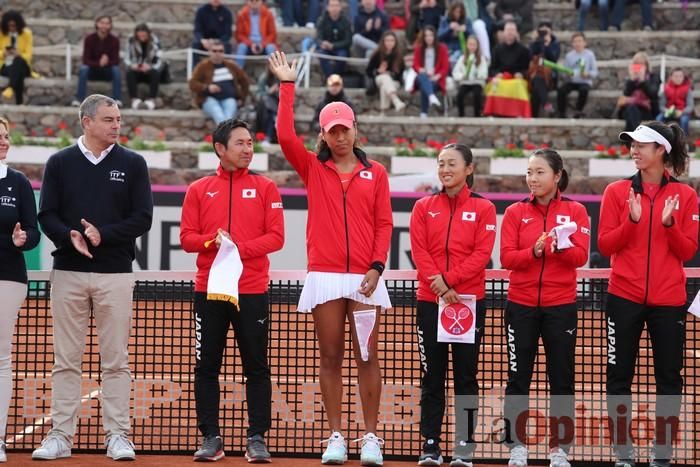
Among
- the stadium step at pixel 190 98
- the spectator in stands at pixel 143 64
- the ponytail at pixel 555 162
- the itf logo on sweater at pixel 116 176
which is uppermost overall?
the spectator in stands at pixel 143 64

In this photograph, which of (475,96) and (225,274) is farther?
(475,96)

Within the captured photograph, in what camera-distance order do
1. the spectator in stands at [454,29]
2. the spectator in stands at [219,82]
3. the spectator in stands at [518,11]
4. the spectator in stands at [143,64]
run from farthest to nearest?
the spectator in stands at [518,11] → the spectator in stands at [454,29] → the spectator in stands at [143,64] → the spectator in stands at [219,82]

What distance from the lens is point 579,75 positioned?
2383 centimetres

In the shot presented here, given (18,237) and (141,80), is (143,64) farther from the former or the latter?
(18,237)

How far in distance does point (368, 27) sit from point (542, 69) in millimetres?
3523

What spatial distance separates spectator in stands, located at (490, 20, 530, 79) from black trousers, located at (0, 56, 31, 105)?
8.86m

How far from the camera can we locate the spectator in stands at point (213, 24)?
24.5 metres

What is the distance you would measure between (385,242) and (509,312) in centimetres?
98

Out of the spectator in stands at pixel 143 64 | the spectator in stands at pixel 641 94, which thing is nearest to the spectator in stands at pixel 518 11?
the spectator in stands at pixel 641 94

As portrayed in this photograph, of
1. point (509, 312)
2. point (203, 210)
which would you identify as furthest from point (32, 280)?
point (509, 312)

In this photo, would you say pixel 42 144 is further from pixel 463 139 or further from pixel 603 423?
pixel 603 423

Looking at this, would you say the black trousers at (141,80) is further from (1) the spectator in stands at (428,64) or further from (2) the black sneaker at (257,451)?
(2) the black sneaker at (257,451)

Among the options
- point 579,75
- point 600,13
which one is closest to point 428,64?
point 579,75

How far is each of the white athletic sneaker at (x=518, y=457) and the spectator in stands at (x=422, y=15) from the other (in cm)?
1666
